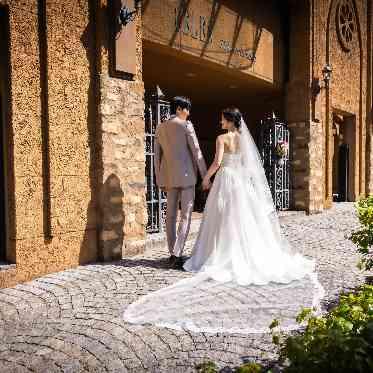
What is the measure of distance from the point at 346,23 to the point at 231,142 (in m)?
10.1

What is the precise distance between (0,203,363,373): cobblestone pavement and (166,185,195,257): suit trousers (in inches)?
12.1

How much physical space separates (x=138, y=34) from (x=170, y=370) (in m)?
4.77

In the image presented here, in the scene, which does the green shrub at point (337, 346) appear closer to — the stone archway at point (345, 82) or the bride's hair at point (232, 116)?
the bride's hair at point (232, 116)

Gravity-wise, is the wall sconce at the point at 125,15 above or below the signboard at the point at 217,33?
below

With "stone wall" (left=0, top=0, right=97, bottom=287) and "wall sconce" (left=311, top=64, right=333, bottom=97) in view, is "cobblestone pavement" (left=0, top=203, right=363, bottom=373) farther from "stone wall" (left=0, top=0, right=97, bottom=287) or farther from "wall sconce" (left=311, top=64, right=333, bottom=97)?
"wall sconce" (left=311, top=64, right=333, bottom=97)

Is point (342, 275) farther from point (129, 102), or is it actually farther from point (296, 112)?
point (296, 112)

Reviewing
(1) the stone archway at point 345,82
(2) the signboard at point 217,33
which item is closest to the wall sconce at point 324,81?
(1) the stone archway at point 345,82

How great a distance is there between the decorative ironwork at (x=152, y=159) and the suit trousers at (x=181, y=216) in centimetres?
145

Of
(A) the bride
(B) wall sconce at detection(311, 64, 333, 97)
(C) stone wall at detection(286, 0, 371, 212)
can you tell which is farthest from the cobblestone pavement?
(B) wall sconce at detection(311, 64, 333, 97)

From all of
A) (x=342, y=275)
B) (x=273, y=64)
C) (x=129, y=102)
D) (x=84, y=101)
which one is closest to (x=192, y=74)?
(x=273, y=64)

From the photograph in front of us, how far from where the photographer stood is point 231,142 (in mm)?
5387

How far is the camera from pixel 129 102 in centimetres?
584

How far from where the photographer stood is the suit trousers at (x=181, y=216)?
A: 17.5 ft

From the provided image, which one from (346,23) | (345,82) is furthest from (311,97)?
(346,23)
